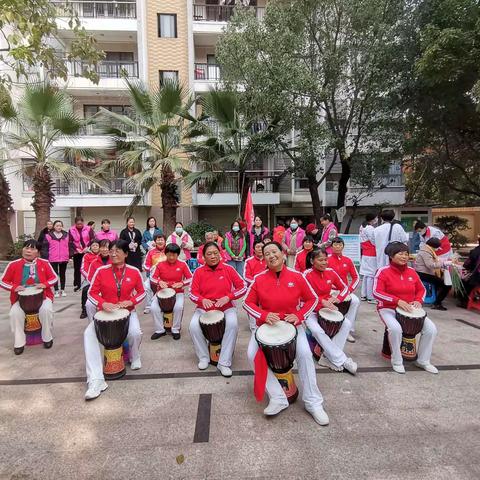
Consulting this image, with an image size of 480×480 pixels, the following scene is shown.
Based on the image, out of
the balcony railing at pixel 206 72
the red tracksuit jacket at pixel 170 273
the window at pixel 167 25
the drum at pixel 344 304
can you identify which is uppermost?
the window at pixel 167 25

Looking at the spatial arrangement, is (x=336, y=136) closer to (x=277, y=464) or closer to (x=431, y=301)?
(x=431, y=301)

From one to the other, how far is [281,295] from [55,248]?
602cm

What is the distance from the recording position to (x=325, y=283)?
4293mm

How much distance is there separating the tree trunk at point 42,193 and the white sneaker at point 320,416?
402 inches

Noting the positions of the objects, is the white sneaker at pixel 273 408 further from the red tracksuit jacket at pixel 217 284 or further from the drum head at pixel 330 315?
the red tracksuit jacket at pixel 217 284

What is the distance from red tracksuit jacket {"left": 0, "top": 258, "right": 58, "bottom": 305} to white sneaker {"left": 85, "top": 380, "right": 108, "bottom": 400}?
194cm

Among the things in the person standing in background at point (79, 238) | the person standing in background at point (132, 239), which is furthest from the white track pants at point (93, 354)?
the person standing in background at point (79, 238)

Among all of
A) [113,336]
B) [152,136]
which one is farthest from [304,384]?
[152,136]

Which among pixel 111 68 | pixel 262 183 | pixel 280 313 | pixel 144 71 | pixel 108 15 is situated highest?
pixel 108 15

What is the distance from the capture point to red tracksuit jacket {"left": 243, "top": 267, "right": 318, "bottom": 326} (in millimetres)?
3283

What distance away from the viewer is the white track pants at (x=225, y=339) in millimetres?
3924

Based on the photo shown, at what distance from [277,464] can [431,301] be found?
225 inches

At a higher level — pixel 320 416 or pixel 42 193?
pixel 42 193

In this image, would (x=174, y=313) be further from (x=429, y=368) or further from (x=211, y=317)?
(x=429, y=368)
